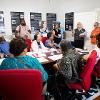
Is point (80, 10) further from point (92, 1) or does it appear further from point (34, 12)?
point (34, 12)

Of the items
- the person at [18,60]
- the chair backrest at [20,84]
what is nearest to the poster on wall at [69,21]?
the person at [18,60]

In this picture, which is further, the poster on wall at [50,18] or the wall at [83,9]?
the poster on wall at [50,18]

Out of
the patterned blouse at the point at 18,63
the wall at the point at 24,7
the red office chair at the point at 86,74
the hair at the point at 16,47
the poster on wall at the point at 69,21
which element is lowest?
the red office chair at the point at 86,74

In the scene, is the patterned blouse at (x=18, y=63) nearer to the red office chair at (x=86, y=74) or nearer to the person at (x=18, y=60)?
the person at (x=18, y=60)

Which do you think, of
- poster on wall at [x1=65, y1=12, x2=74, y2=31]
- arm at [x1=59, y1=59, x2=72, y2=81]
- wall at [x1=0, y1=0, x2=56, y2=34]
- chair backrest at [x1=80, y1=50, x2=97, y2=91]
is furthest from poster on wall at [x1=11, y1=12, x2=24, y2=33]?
chair backrest at [x1=80, y1=50, x2=97, y2=91]

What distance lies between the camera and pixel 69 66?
241 centimetres

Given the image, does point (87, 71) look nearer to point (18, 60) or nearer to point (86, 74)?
point (86, 74)

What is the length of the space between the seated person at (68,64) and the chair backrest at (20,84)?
0.81 m

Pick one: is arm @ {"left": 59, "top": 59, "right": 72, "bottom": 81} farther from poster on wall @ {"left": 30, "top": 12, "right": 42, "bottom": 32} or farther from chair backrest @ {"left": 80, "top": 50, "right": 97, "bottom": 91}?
poster on wall @ {"left": 30, "top": 12, "right": 42, "bottom": 32}

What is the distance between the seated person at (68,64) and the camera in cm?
242

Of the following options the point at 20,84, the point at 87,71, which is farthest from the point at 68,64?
the point at 20,84

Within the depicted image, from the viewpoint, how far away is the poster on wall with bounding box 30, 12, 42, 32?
800cm

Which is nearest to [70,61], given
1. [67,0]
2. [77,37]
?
[77,37]

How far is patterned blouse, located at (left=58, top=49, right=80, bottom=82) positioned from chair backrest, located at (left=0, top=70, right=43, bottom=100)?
81 cm
